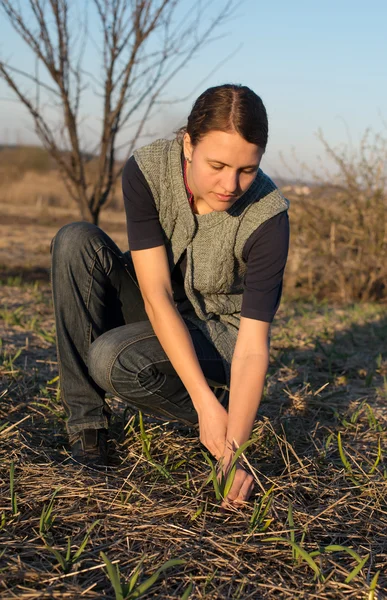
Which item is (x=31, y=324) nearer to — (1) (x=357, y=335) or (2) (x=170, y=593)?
(1) (x=357, y=335)

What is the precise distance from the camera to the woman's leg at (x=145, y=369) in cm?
209

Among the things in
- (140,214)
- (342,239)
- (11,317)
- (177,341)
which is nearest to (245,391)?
(177,341)

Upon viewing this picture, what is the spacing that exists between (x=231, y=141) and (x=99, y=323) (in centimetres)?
82

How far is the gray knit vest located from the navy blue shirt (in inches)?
1.1

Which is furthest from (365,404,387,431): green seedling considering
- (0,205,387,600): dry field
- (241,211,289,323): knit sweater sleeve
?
(241,211,289,323): knit sweater sleeve

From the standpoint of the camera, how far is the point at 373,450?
2.38m

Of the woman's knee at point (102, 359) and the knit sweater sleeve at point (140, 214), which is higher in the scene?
the knit sweater sleeve at point (140, 214)

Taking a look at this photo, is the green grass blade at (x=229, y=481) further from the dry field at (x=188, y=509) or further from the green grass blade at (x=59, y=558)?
the green grass blade at (x=59, y=558)

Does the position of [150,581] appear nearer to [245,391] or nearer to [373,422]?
[245,391]

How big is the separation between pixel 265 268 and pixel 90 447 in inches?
32.1

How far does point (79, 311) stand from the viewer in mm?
2217

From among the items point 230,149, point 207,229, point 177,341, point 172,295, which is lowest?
point 177,341

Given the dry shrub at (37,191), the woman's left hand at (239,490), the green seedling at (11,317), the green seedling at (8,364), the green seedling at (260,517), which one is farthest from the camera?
the dry shrub at (37,191)

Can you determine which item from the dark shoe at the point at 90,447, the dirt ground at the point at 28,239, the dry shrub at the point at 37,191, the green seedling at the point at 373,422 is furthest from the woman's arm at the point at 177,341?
the dry shrub at the point at 37,191
